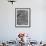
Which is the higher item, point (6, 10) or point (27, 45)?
point (6, 10)

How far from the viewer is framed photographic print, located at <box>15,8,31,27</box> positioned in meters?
5.00

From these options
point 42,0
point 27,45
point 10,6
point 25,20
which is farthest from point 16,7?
point 27,45

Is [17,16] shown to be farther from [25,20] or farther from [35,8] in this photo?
[35,8]

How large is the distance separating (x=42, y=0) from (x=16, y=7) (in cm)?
100

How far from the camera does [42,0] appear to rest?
500cm

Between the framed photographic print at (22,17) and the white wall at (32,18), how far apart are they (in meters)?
0.11

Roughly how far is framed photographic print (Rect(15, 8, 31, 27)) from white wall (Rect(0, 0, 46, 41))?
112 mm

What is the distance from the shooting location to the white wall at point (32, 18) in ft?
16.4

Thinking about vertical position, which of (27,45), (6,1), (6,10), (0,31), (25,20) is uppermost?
(6,1)

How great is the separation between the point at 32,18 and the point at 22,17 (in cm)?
38

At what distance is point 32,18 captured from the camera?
5.00 m

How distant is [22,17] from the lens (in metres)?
5.04

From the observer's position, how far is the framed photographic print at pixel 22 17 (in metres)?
5.00

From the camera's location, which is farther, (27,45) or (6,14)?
(6,14)
